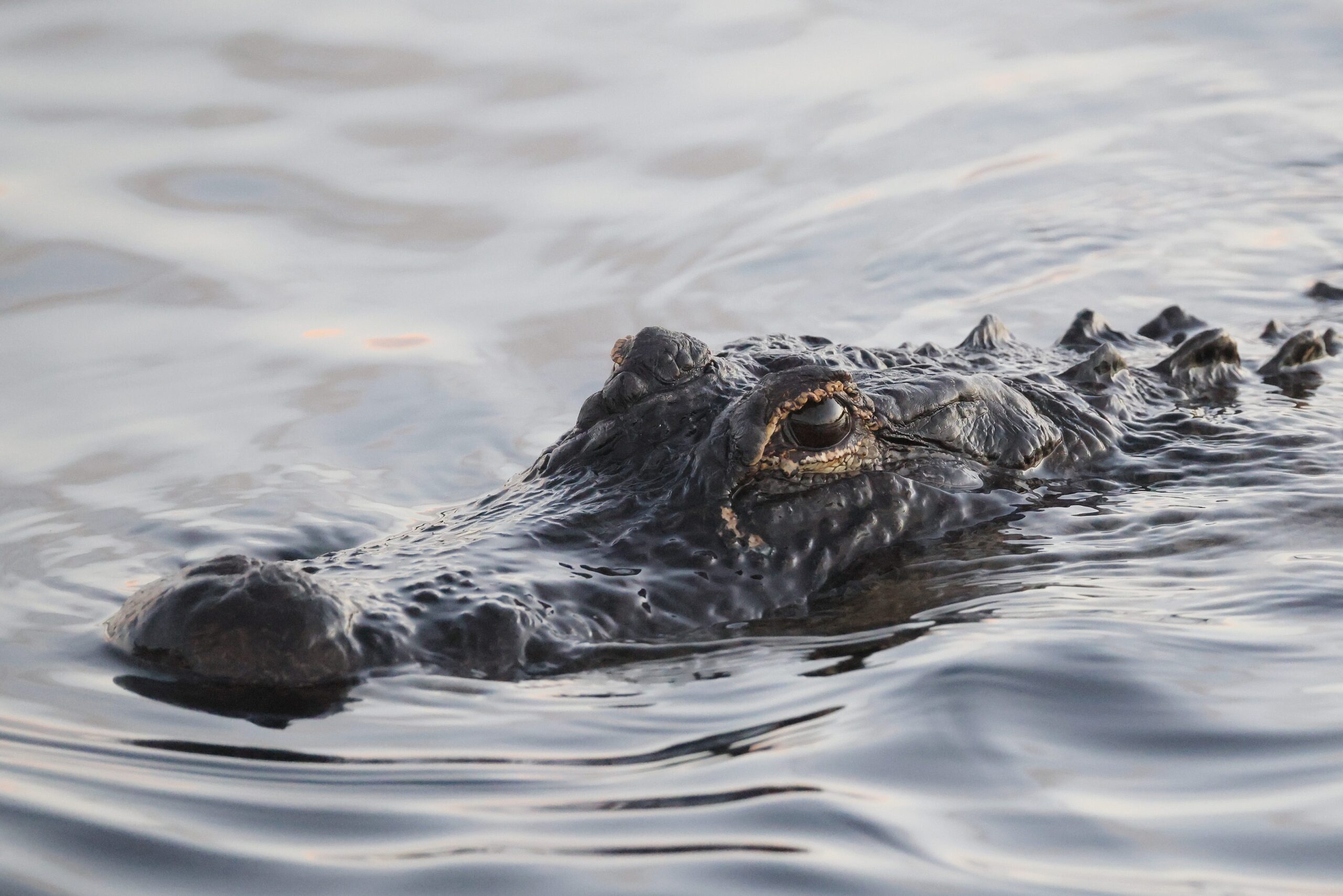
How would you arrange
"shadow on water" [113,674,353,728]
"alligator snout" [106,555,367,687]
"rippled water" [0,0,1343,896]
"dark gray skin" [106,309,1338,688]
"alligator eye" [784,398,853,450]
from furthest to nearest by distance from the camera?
"alligator eye" [784,398,853,450] → "dark gray skin" [106,309,1338,688] → "alligator snout" [106,555,367,687] → "shadow on water" [113,674,353,728] → "rippled water" [0,0,1343,896]

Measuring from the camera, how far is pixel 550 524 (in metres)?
5.00

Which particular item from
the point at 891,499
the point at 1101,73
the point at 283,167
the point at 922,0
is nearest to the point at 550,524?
the point at 891,499

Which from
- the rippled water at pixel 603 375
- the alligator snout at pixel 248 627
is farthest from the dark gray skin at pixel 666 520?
the rippled water at pixel 603 375

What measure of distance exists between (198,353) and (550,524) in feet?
13.9

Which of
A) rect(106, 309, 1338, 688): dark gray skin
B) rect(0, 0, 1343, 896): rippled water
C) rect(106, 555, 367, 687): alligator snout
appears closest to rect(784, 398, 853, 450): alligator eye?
rect(106, 309, 1338, 688): dark gray skin

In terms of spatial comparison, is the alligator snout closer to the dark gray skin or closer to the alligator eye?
the dark gray skin

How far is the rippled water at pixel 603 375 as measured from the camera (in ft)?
10.7

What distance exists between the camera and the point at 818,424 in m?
5.11

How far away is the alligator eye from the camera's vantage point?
16.7ft

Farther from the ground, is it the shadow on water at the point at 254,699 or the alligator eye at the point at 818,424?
the alligator eye at the point at 818,424

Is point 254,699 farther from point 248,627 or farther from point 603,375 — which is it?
point 603,375

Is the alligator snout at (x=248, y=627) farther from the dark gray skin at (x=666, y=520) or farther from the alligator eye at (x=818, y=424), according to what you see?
the alligator eye at (x=818, y=424)

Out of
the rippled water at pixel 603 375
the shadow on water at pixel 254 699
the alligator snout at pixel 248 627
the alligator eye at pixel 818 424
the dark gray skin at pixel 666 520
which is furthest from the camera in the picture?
the alligator eye at pixel 818 424

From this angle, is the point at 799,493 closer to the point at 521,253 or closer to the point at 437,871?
the point at 437,871
